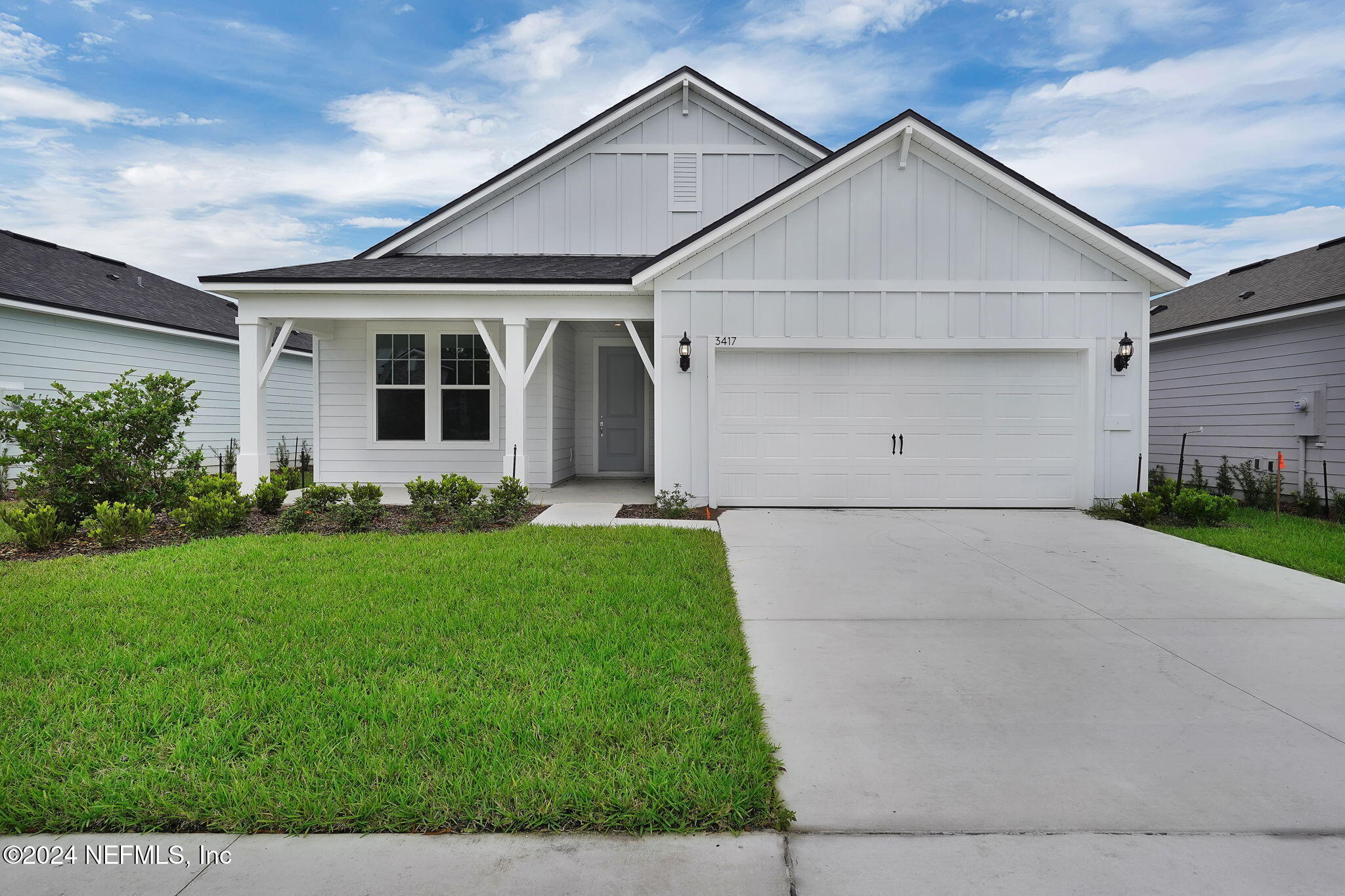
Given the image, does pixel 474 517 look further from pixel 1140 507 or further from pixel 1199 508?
pixel 1199 508

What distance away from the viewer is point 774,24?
45.9ft

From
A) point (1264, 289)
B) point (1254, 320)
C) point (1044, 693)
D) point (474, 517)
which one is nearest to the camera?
point (1044, 693)

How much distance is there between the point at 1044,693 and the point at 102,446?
8851 mm

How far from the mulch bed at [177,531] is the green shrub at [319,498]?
0.56ft

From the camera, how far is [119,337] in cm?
1272

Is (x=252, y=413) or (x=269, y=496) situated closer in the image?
(x=269, y=496)

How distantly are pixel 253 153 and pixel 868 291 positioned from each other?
53.0 feet

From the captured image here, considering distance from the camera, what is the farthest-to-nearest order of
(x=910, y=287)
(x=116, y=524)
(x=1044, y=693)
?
1. (x=910, y=287)
2. (x=116, y=524)
3. (x=1044, y=693)

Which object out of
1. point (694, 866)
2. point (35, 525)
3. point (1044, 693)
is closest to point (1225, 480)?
point (1044, 693)

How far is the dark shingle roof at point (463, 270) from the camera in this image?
9.28 metres

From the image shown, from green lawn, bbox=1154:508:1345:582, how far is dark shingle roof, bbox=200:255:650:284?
300 inches

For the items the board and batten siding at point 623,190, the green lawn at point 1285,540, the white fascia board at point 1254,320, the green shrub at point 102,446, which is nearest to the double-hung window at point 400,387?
the board and batten siding at point 623,190

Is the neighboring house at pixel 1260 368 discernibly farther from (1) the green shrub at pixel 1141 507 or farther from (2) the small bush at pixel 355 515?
(2) the small bush at pixel 355 515

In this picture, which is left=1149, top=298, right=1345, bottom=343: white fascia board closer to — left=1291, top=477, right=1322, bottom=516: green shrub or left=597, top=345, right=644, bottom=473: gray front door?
left=1291, top=477, right=1322, bottom=516: green shrub
